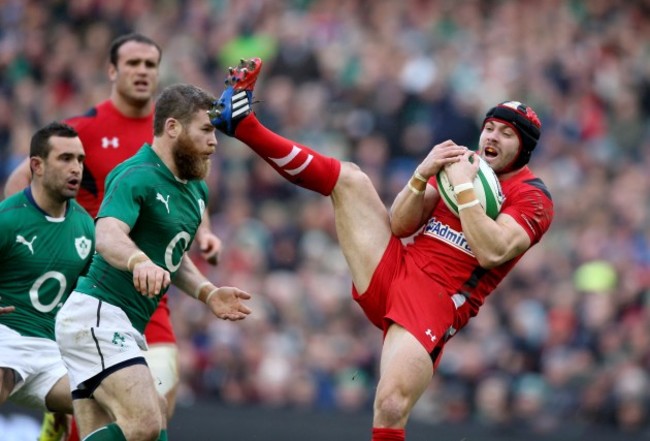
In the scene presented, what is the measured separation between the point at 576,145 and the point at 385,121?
2.21 meters

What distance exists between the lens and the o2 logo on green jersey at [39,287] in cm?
799

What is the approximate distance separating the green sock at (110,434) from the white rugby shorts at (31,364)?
3.84ft

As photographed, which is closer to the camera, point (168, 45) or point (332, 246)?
point (332, 246)

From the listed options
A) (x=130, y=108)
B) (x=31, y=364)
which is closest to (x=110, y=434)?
(x=31, y=364)

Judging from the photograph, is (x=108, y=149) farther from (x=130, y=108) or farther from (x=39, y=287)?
(x=39, y=287)

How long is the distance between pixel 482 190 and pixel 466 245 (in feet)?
1.13

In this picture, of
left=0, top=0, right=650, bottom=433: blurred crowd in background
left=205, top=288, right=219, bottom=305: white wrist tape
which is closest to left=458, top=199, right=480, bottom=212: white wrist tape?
left=205, top=288, right=219, bottom=305: white wrist tape

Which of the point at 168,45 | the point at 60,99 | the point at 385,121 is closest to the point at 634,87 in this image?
the point at 385,121

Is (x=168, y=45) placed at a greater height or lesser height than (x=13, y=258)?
greater

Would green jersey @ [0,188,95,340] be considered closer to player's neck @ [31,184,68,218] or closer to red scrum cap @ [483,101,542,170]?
player's neck @ [31,184,68,218]

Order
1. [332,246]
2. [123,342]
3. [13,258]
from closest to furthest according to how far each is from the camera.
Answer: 1. [123,342]
2. [13,258]
3. [332,246]

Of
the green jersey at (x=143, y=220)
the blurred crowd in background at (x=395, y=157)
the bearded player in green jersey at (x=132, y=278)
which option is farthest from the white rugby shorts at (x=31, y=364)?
the blurred crowd in background at (x=395, y=157)

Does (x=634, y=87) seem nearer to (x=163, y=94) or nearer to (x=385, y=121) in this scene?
(x=385, y=121)

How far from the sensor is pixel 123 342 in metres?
7.11
